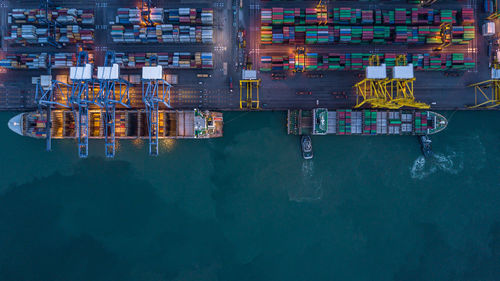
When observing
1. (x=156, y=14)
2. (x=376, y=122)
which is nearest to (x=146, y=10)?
(x=156, y=14)

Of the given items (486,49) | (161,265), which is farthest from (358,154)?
(161,265)

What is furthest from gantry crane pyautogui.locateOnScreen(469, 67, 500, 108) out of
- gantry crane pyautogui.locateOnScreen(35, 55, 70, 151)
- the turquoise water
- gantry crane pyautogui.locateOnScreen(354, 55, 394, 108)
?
gantry crane pyautogui.locateOnScreen(35, 55, 70, 151)

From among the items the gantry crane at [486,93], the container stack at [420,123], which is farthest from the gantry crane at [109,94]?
the gantry crane at [486,93]

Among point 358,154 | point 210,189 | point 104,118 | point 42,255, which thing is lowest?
point 42,255

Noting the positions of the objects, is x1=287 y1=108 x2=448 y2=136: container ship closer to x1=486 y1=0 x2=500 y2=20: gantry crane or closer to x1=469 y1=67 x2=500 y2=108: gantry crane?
x1=469 y1=67 x2=500 y2=108: gantry crane

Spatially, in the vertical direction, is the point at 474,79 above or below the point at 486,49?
below

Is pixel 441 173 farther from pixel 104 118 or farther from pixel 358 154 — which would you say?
pixel 104 118

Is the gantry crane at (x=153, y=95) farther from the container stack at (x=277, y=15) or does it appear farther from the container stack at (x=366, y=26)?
the container stack at (x=277, y=15)

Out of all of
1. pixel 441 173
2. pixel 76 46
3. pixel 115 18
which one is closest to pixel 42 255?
pixel 76 46

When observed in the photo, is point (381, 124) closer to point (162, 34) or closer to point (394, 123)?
point (394, 123)
